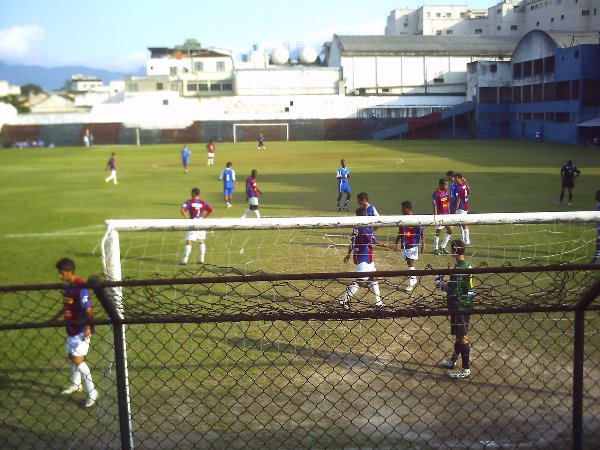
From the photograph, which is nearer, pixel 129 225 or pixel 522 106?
pixel 129 225

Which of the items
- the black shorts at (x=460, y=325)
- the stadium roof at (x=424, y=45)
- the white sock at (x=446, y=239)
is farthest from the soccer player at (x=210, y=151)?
the stadium roof at (x=424, y=45)

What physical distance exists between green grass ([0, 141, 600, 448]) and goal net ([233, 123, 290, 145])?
33683 mm

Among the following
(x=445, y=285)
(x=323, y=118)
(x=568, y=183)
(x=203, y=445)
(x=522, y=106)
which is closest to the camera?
(x=203, y=445)

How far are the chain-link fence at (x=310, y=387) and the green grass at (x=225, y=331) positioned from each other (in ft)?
0.11

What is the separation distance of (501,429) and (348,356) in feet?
8.28

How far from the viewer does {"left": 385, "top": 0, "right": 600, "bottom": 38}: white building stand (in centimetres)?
6806

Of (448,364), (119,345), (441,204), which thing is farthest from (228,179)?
(119,345)

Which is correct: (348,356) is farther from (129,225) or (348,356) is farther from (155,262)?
(155,262)

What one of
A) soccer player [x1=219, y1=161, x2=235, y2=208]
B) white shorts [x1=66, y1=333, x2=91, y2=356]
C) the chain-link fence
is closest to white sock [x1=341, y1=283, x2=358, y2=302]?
the chain-link fence

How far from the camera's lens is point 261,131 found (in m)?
67.1

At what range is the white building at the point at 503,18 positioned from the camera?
2680 inches

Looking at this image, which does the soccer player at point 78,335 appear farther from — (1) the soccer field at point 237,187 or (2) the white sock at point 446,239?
(2) the white sock at point 446,239

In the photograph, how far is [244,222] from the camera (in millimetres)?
8352

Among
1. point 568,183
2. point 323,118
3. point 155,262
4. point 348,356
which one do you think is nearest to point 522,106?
A: point 323,118
